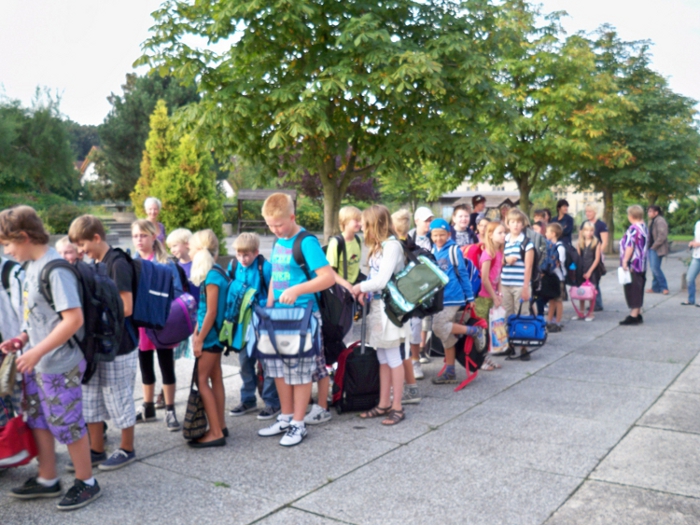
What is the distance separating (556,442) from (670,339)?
17.3ft

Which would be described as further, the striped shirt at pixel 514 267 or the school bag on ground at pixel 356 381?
the striped shirt at pixel 514 267

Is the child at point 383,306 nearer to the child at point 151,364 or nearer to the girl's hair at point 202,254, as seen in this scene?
the girl's hair at point 202,254

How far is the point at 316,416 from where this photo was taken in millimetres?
5691

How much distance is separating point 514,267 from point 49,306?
593 cm

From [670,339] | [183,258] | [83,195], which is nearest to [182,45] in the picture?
[183,258]

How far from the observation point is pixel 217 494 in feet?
13.7

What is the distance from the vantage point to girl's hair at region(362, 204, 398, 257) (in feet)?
18.4

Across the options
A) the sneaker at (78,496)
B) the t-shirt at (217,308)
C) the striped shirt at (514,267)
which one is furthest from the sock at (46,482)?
the striped shirt at (514,267)

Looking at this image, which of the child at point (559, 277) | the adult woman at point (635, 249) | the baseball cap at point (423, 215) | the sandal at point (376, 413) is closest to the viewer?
the sandal at point (376, 413)

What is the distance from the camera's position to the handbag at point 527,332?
811cm

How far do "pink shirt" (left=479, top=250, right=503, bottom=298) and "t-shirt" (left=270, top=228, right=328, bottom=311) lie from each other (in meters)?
3.12

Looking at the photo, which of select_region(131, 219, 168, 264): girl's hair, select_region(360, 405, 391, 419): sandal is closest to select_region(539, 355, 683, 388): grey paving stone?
select_region(360, 405, 391, 419): sandal

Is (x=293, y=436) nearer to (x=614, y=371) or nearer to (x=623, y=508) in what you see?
(x=623, y=508)

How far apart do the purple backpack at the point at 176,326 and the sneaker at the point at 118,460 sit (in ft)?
3.18
